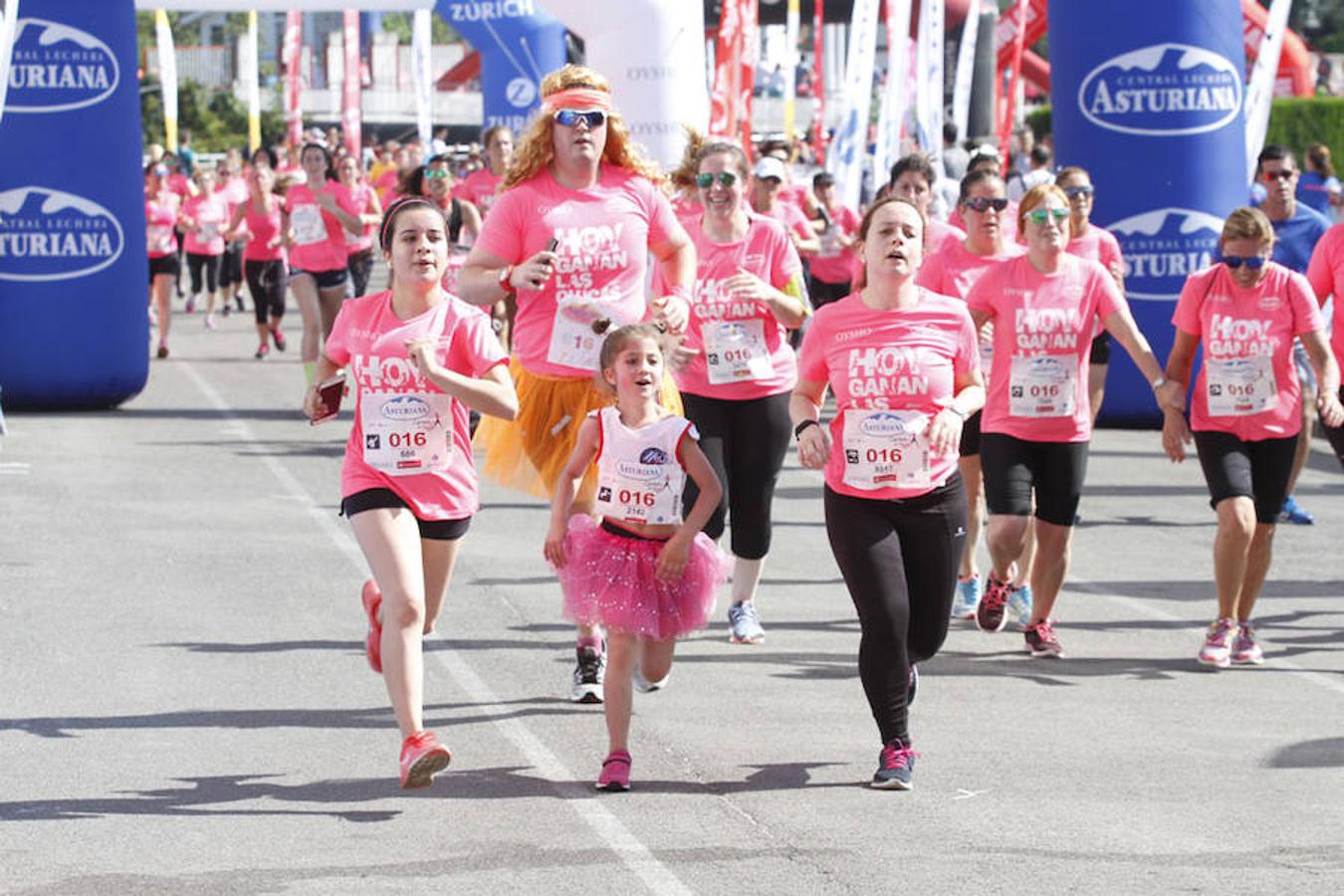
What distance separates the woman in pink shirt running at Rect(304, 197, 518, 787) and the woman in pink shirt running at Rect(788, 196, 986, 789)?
1042 millimetres

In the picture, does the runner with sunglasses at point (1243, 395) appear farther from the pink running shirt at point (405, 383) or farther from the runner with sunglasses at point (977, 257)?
the pink running shirt at point (405, 383)

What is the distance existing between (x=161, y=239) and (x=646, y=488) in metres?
18.0

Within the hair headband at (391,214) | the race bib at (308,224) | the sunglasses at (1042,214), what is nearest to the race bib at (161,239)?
the race bib at (308,224)

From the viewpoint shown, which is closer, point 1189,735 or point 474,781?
point 474,781

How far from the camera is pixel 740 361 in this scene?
30.3 feet

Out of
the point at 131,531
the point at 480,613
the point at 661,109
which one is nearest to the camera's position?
the point at 480,613

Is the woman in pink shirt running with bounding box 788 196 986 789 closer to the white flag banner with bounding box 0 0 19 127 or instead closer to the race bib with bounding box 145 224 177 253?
the white flag banner with bounding box 0 0 19 127

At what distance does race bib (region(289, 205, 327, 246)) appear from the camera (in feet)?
56.8

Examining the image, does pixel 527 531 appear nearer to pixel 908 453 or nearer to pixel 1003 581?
pixel 1003 581

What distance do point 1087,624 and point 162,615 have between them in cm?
397

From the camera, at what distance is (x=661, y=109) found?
16.8 m

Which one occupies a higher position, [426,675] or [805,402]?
[805,402]

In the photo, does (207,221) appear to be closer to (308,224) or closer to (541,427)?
(308,224)

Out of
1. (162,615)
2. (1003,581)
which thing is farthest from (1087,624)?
(162,615)
